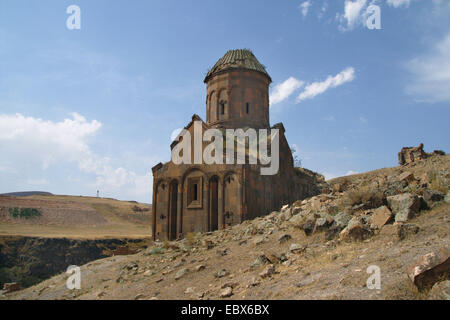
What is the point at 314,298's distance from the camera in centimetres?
445

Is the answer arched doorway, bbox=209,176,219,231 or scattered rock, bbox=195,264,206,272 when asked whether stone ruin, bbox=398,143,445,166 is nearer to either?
arched doorway, bbox=209,176,219,231

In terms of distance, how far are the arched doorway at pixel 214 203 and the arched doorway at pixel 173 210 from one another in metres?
2.31

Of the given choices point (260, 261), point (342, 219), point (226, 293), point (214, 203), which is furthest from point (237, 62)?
point (226, 293)

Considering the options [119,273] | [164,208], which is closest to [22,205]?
[164,208]

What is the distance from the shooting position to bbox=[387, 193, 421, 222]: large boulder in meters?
6.60

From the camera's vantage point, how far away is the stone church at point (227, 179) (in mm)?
14164

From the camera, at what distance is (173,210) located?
632 inches

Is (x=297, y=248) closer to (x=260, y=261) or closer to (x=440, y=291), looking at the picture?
(x=260, y=261)

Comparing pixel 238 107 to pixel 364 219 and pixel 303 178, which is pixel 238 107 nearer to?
pixel 303 178

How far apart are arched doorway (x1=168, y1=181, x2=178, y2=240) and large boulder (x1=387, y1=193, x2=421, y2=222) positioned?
10979mm

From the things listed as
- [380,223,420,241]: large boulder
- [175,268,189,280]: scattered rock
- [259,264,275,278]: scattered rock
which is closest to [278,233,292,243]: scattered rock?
[259,264,275,278]: scattered rock

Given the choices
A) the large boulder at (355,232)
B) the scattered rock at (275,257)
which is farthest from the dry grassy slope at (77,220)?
the large boulder at (355,232)
